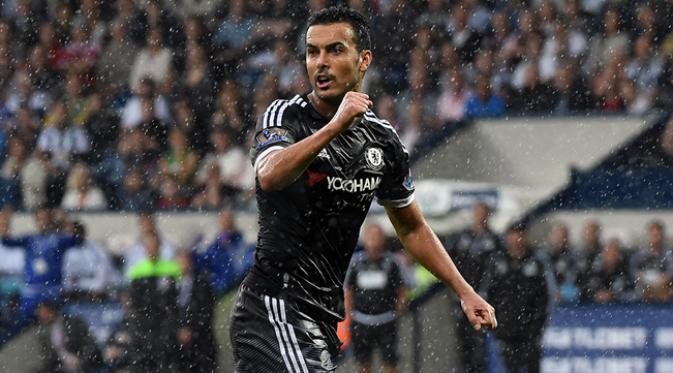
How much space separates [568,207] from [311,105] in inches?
236

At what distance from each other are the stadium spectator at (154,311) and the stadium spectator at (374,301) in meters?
1.32

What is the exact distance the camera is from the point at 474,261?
9602 mm

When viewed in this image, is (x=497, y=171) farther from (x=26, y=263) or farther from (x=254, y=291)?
(x=254, y=291)

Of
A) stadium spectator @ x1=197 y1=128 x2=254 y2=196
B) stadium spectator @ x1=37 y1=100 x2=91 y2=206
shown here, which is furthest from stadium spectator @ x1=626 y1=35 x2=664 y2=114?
stadium spectator @ x1=37 y1=100 x2=91 y2=206

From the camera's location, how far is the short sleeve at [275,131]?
4.21 meters

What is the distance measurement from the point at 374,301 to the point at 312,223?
510 cm

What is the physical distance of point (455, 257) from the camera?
A: 975cm

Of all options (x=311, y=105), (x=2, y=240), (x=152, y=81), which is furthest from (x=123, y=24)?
(x=311, y=105)

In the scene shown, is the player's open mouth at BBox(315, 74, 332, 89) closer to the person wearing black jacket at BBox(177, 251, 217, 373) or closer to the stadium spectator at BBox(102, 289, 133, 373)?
the person wearing black jacket at BBox(177, 251, 217, 373)

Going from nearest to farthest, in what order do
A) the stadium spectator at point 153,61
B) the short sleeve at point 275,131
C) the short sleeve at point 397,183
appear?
the short sleeve at point 275,131 < the short sleeve at point 397,183 < the stadium spectator at point 153,61

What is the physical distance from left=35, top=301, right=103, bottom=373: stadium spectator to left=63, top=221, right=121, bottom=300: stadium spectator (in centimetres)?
20

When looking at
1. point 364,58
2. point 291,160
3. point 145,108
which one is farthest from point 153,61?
point 291,160

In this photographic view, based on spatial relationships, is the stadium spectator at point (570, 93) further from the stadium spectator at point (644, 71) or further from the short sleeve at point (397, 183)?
the short sleeve at point (397, 183)

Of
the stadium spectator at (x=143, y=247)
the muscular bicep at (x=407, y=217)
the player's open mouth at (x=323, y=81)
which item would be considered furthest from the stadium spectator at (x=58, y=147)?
the player's open mouth at (x=323, y=81)
